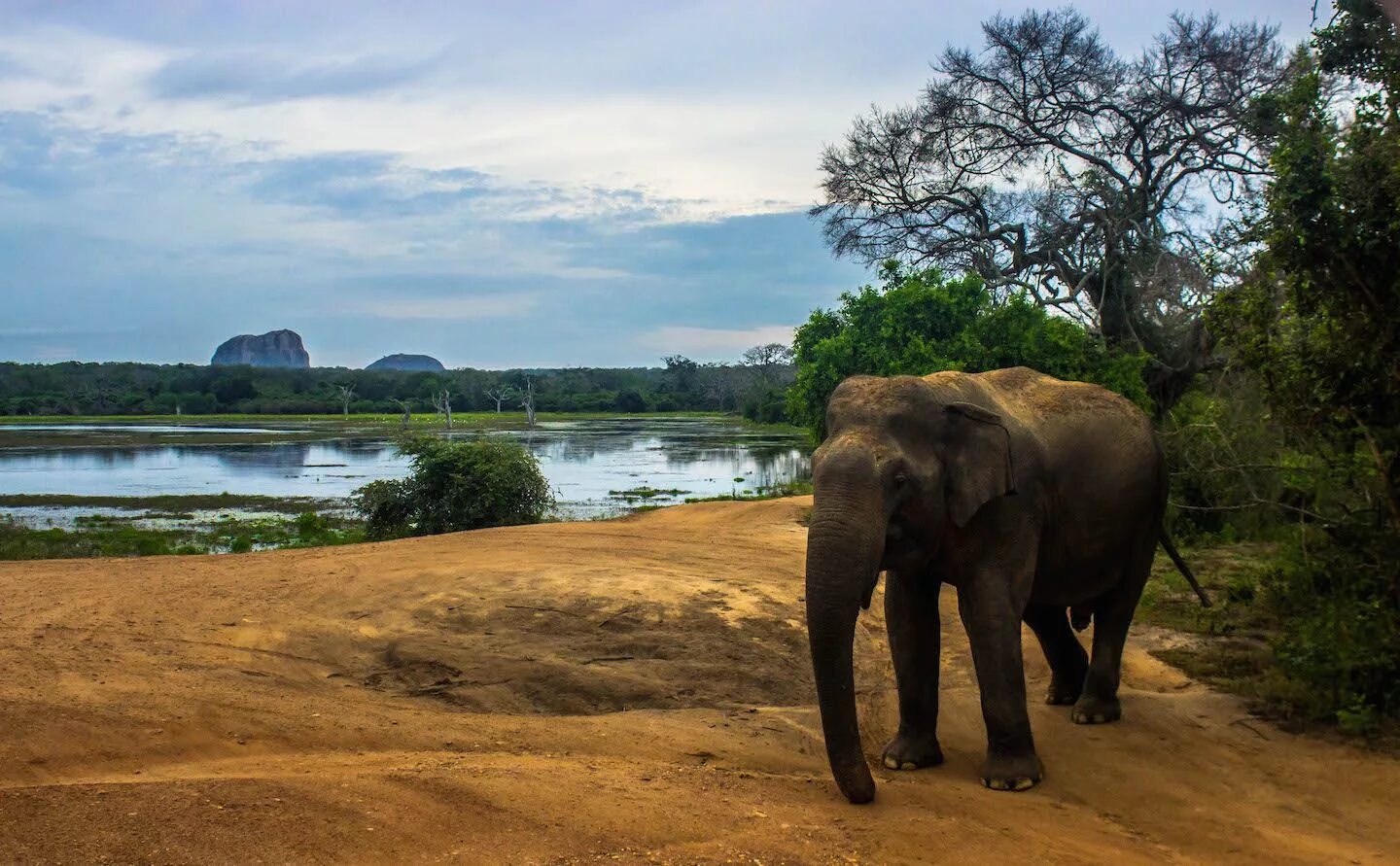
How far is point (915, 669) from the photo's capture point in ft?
21.3

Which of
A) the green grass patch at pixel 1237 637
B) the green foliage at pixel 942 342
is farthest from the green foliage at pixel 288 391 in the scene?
the green grass patch at pixel 1237 637

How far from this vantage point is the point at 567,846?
4461 millimetres

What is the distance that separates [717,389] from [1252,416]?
99919 millimetres

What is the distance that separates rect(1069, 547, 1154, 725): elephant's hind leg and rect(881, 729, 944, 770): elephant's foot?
1.58 metres

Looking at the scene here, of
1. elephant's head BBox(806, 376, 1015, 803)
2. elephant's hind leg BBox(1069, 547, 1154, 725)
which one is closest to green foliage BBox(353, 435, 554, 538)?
elephant's hind leg BBox(1069, 547, 1154, 725)

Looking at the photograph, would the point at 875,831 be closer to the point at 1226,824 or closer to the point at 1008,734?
the point at 1008,734

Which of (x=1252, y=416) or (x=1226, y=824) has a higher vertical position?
(x=1252, y=416)

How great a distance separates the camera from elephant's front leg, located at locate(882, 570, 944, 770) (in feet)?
21.2

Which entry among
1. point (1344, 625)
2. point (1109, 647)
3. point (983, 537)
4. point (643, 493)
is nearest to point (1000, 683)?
point (983, 537)

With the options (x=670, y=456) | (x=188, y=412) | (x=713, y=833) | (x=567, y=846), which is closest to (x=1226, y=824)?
(x=713, y=833)

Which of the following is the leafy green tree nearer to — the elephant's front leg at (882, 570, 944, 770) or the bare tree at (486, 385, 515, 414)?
the elephant's front leg at (882, 570, 944, 770)

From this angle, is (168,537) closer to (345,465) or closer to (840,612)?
(840,612)

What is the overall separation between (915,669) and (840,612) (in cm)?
147

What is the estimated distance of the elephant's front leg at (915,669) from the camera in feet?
21.2
